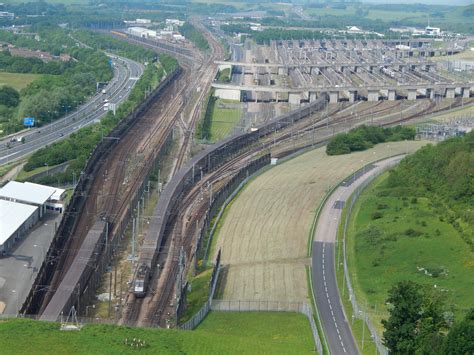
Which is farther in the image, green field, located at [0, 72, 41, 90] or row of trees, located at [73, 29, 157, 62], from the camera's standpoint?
row of trees, located at [73, 29, 157, 62]

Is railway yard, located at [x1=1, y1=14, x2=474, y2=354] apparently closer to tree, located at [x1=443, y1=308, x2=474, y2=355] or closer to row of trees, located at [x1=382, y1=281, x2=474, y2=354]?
row of trees, located at [x1=382, y1=281, x2=474, y2=354]

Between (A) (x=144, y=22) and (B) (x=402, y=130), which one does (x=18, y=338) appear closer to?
(B) (x=402, y=130)

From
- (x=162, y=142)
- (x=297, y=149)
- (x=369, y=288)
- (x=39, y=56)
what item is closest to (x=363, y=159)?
(x=297, y=149)

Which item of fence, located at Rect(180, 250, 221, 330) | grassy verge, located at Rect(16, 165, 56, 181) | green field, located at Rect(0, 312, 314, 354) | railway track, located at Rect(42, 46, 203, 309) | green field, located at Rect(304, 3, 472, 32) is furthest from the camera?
green field, located at Rect(304, 3, 472, 32)

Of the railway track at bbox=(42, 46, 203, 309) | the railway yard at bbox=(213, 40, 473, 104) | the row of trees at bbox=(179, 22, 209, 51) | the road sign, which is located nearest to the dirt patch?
the railway track at bbox=(42, 46, 203, 309)

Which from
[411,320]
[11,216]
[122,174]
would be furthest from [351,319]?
[122,174]

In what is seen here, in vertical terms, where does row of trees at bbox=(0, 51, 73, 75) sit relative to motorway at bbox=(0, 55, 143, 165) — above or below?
below

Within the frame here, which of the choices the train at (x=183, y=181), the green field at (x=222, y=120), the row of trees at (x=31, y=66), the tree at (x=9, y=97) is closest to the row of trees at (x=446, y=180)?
the train at (x=183, y=181)

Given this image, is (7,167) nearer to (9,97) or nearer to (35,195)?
(35,195)
